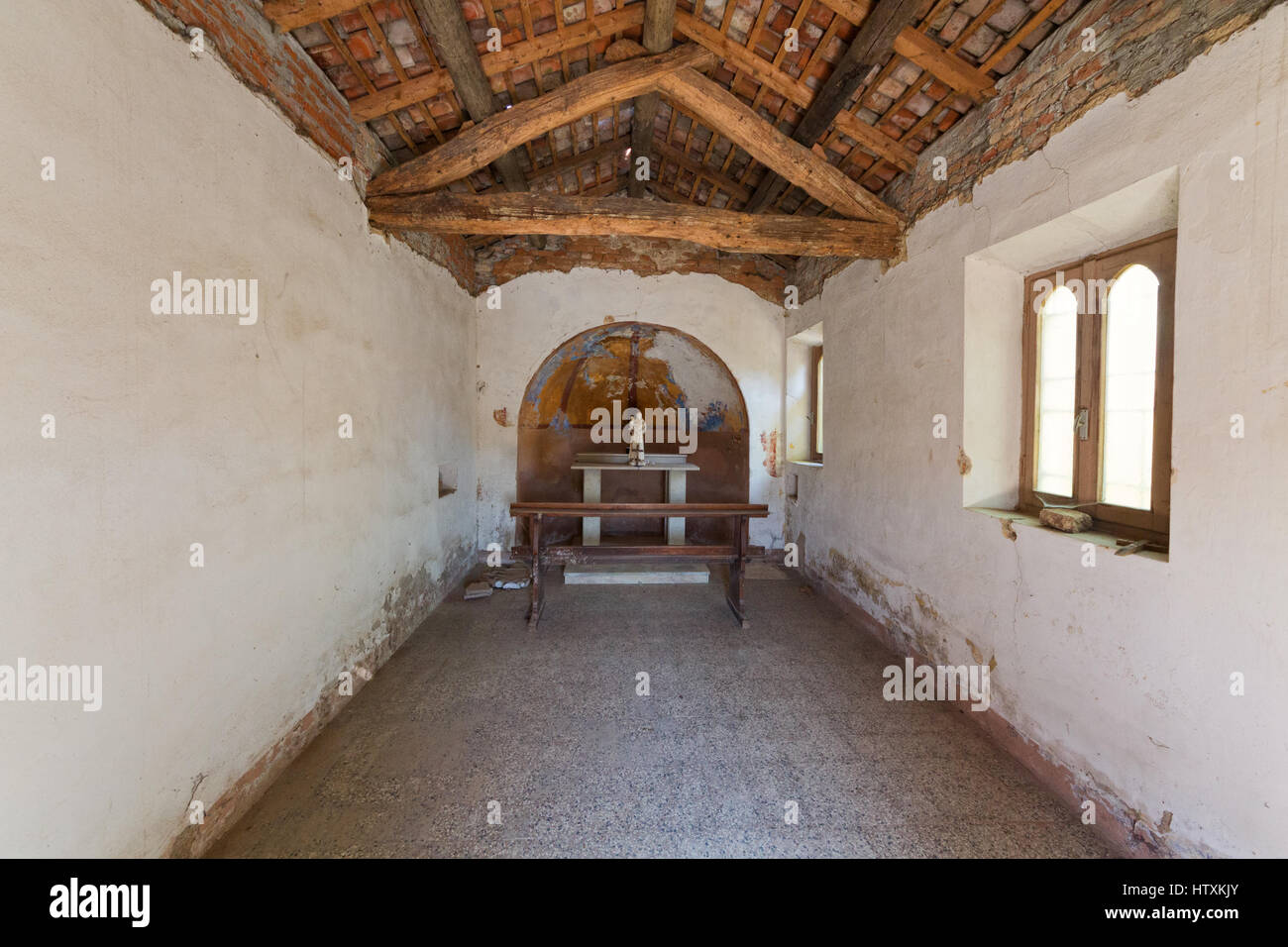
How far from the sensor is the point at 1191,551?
176 centimetres

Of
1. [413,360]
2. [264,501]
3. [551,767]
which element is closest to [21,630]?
[264,501]

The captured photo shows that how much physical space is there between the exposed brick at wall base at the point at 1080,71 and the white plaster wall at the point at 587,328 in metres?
2.87

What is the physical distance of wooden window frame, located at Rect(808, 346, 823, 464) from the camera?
18.9 feet

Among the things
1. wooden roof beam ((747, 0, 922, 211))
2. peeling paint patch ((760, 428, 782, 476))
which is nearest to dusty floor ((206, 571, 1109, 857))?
peeling paint patch ((760, 428, 782, 476))

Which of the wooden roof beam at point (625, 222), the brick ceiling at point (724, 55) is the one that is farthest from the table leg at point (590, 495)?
the brick ceiling at point (724, 55)

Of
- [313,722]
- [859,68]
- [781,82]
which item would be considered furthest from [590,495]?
[859,68]

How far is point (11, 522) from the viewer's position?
4.20ft

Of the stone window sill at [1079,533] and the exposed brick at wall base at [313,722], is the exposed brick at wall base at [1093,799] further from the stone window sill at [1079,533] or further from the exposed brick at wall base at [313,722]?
the exposed brick at wall base at [313,722]

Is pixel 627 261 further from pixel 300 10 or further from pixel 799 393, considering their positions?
pixel 300 10

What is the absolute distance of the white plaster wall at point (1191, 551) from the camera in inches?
61.7

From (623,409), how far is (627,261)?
2.05m

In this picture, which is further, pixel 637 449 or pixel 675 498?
pixel 675 498

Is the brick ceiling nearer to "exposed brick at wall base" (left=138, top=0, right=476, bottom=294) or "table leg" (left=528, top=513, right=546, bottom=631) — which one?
"exposed brick at wall base" (left=138, top=0, right=476, bottom=294)

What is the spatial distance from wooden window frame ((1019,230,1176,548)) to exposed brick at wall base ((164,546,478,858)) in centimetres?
398
